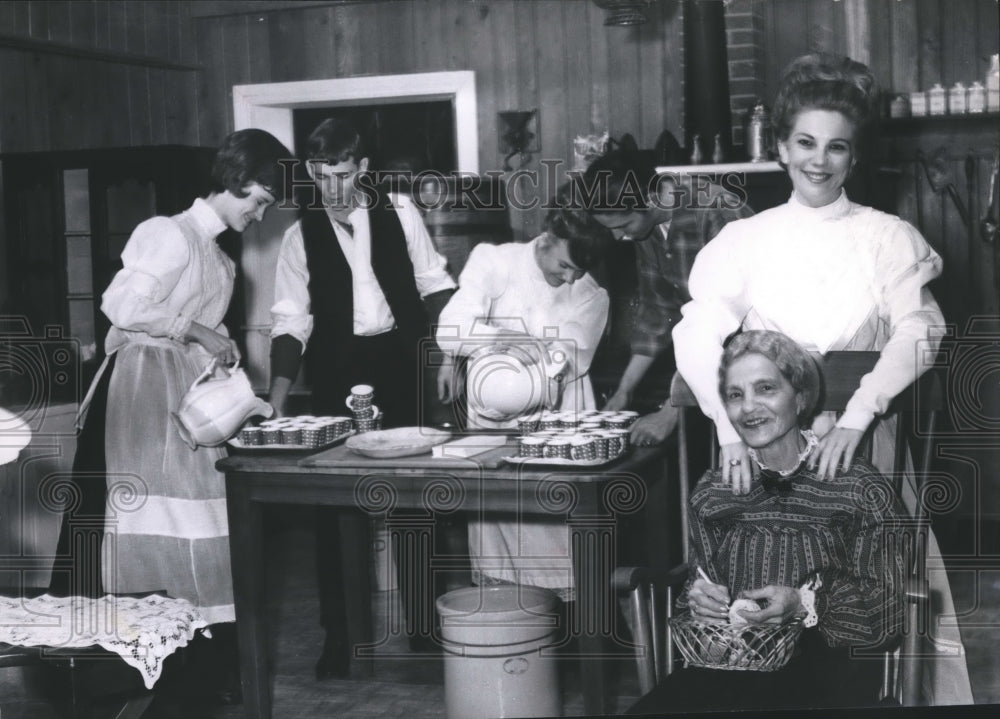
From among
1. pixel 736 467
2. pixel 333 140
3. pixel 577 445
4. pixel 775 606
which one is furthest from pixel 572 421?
pixel 333 140

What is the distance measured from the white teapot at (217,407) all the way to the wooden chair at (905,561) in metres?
1.28

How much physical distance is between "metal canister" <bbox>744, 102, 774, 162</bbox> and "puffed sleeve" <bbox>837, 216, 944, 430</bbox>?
0.50 meters

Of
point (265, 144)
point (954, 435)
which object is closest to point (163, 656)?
point (265, 144)

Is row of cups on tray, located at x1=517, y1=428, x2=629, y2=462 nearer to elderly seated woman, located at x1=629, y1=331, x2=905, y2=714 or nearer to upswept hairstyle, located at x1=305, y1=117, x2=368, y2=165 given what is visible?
elderly seated woman, located at x1=629, y1=331, x2=905, y2=714

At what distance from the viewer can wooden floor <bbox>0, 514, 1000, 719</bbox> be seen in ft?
12.5

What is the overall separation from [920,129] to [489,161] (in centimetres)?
129

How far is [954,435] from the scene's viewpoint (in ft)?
11.9

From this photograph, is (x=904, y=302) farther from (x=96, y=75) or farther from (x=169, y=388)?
(x=96, y=75)

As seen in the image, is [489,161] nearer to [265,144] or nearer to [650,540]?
[265,144]

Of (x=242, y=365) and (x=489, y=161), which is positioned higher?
(x=489, y=161)

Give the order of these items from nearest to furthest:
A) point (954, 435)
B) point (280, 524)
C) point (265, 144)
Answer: point (954, 435), point (265, 144), point (280, 524)

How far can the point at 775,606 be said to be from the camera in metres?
2.97

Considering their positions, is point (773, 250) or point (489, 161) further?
point (489, 161)

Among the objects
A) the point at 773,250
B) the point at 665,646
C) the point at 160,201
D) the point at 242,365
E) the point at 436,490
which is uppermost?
the point at 160,201
